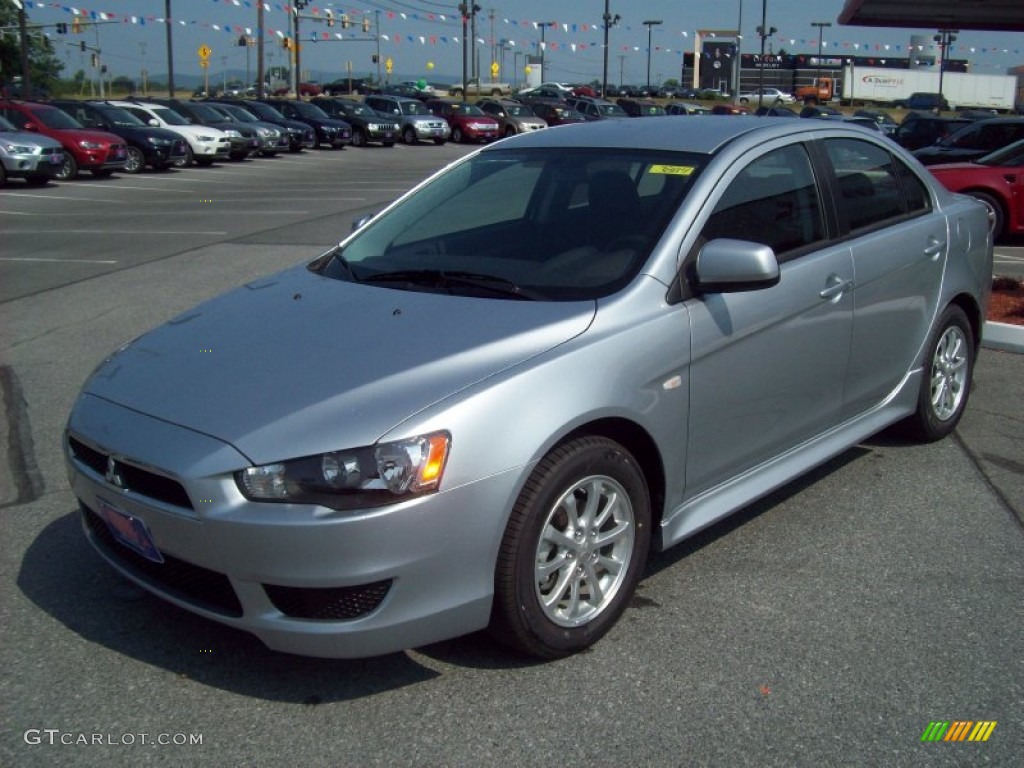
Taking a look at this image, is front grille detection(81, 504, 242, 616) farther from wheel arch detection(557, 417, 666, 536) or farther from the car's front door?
the car's front door

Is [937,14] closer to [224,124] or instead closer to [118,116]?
[224,124]

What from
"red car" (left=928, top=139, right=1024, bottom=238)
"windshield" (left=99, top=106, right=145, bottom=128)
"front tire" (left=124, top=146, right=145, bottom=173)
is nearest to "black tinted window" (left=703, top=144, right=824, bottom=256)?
"red car" (left=928, top=139, right=1024, bottom=238)

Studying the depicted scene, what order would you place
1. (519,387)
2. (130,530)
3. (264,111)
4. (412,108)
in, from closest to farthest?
(519,387) → (130,530) → (264,111) → (412,108)

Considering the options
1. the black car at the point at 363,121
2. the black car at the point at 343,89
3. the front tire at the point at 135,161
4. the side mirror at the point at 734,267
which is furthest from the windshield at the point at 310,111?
the black car at the point at 343,89

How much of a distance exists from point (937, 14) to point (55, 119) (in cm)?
1916

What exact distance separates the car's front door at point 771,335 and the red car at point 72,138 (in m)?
21.1

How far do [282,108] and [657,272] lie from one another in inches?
1378

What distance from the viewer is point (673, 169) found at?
170 inches

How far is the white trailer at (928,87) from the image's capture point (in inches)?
3219

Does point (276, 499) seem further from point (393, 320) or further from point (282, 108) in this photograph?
point (282, 108)

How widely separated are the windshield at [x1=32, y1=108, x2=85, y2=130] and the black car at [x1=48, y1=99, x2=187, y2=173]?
32.6 inches

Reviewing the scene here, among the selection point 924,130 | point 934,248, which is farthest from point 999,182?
point 924,130

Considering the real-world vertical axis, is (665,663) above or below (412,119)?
below

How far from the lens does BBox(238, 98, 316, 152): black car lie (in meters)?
33.5
